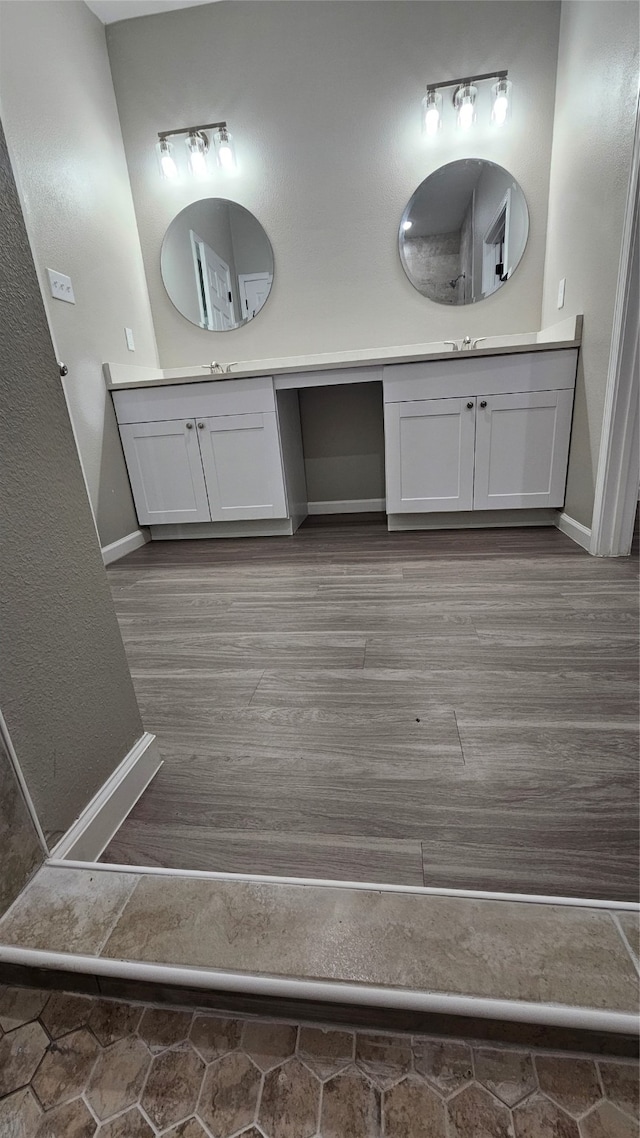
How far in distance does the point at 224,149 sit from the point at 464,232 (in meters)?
1.35

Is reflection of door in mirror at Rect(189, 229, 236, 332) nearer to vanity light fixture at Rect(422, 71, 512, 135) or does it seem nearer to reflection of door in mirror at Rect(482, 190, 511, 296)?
vanity light fixture at Rect(422, 71, 512, 135)

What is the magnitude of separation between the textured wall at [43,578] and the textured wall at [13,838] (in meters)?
0.02

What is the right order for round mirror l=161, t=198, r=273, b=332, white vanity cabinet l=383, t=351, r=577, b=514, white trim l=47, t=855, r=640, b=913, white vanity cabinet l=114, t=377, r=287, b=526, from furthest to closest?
round mirror l=161, t=198, r=273, b=332
white vanity cabinet l=114, t=377, r=287, b=526
white vanity cabinet l=383, t=351, r=577, b=514
white trim l=47, t=855, r=640, b=913

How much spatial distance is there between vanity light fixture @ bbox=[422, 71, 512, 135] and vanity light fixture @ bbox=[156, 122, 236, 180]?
1030 mm

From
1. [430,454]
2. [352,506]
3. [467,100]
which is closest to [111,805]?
[430,454]

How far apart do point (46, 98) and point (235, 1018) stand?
10.4ft

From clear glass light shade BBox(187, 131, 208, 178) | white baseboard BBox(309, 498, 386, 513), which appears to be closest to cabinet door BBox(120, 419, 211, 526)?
white baseboard BBox(309, 498, 386, 513)

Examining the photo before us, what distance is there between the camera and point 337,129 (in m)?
2.53

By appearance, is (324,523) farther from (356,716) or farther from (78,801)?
(78,801)

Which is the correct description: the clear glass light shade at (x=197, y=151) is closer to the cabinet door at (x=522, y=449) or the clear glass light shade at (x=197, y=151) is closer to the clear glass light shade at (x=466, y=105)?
the clear glass light shade at (x=466, y=105)

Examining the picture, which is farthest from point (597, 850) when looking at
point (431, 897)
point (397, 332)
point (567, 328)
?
point (397, 332)

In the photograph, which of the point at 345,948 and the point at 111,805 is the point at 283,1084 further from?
the point at 111,805

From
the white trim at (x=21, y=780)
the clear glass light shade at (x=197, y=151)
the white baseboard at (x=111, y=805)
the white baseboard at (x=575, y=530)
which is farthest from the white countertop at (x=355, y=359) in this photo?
the white trim at (x=21, y=780)

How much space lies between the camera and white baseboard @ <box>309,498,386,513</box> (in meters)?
3.09
